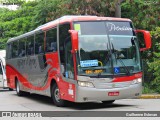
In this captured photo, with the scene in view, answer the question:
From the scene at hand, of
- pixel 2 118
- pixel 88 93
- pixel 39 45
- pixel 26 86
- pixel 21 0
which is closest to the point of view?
pixel 2 118

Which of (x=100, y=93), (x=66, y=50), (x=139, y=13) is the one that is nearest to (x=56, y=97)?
(x=66, y=50)

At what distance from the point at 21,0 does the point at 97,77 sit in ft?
168

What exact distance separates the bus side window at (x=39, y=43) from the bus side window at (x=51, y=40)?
0.70 meters

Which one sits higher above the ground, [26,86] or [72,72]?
[72,72]


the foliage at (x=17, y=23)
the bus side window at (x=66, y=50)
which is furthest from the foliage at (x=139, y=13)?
the foliage at (x=17, y=23)

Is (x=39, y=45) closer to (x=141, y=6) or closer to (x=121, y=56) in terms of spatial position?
(x=121, y=56)

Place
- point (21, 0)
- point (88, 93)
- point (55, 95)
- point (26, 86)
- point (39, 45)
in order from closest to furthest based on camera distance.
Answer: point (88, 93)
point (55, 95)
point (39, 45)
point (26, 86)
point (21, 0)

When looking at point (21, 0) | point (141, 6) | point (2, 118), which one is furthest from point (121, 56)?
point (21, 0)

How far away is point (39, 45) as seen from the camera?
1647 centimetres

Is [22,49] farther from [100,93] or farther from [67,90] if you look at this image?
[100,93]

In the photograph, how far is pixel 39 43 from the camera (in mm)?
16516

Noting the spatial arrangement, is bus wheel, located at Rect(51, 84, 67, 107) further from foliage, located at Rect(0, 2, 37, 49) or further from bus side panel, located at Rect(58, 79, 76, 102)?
foliage, located at Rect(0, 2, 37, 49)

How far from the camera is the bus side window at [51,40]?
14.5m

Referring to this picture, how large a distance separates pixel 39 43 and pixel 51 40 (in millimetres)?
1749
